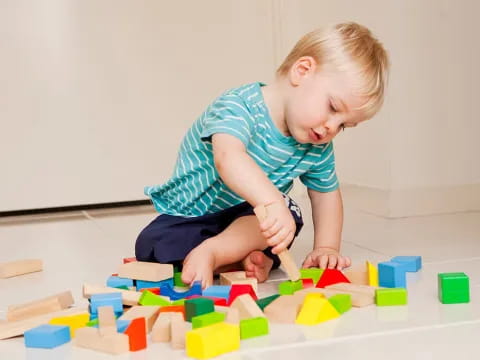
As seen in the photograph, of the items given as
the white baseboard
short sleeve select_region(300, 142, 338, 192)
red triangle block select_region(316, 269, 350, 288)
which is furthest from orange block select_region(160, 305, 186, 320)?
the white baseboard

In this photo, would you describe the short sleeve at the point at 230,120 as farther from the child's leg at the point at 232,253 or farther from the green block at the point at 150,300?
the green block at the point at 150,300

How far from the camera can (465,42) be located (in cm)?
166

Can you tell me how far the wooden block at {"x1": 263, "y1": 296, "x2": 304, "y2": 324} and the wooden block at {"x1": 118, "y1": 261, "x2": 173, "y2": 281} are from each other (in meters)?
0.25

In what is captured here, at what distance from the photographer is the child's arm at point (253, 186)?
0.94 meters

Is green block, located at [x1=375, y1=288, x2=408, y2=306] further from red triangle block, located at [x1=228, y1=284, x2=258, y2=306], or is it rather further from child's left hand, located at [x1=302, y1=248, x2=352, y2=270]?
child's left hand, located at [x1=302, y1=248, x2=352, y2=270]

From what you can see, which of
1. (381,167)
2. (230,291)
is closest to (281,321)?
(230,291)

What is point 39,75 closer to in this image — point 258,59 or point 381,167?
point 258,59

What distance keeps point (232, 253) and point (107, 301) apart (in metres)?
0.28

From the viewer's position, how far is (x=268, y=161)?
3.82 ft

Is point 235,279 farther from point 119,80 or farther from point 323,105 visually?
point 119,80

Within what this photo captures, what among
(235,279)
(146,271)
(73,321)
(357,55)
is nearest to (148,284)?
(146,271)

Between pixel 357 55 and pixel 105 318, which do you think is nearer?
pixel 105 318

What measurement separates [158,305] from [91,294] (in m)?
0.10

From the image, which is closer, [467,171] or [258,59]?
[467,171]
